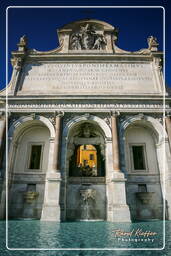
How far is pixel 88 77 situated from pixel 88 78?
4.6 inches

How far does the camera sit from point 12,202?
42.9 ft

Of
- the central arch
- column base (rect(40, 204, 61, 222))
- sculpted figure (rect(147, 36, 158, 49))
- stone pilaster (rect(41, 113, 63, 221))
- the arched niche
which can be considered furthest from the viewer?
sculpted figure (rect(147, 36, 158, 49))

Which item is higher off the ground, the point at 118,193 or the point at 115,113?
the point at 115,113

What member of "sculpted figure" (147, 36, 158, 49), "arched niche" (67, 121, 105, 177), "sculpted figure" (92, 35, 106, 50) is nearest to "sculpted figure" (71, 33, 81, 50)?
"sculpted figure" (92, 35, 106, 50)

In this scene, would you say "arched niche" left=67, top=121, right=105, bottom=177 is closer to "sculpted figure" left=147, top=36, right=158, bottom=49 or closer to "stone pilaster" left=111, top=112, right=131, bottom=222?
"stone pilaster" left=111, top=112, right=131, bottom=222

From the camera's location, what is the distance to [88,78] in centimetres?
1644

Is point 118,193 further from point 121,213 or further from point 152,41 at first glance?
point 152,41

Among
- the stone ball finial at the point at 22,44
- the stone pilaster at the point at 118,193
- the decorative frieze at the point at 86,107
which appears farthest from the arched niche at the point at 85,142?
the stone ball finial at the point at 22,44

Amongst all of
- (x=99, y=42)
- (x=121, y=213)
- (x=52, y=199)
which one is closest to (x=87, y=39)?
(x=99, y=42)

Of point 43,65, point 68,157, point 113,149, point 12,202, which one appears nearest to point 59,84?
point 43,65

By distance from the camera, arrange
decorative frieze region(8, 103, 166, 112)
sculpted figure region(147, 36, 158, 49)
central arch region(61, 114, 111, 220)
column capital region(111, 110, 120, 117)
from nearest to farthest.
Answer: central arch region(61, 114, 111, 220) < column capital region(111, 110, 120, 117) < decorative frieze region(8, 103, 166, 112) < sculpted figure region(147, 36, 158, 49)

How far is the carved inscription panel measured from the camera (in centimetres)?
1584

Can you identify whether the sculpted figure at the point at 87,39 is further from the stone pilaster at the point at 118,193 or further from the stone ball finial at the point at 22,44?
the stone pilaster at the point at 118,193

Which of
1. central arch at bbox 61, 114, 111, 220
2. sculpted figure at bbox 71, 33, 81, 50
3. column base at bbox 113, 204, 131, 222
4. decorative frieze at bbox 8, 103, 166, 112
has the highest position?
sculpted figure at bbox 71, 33, 81, 50
